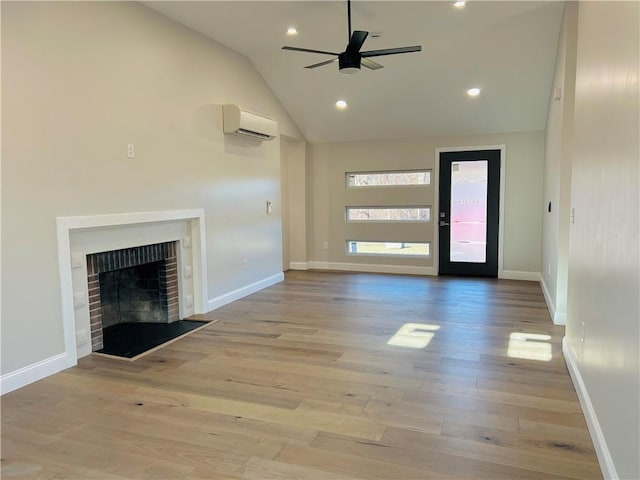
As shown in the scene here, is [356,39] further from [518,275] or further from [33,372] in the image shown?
[518,275]

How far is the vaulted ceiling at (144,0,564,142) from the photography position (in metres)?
4.49

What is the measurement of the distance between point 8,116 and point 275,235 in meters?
4.10

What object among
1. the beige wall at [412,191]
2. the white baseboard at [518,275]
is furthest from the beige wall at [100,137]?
the white baseboard at [518,275]

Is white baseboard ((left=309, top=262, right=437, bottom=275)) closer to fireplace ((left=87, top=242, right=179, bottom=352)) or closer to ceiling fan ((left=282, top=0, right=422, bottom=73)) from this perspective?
fireplace ((left=87, top=242, right=179, bottom=352))

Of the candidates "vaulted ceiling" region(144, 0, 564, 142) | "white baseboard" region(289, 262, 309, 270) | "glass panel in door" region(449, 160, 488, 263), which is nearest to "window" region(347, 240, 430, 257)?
"glass panel in door" region(449, 160, 488, 263)

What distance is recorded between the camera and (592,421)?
2387mm

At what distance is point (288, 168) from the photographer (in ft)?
26.6

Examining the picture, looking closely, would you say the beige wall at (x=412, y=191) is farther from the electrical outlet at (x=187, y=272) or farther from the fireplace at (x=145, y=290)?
the fireplace at (x=145, y=290)

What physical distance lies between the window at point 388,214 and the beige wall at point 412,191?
13cm

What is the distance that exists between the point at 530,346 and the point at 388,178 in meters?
4.44

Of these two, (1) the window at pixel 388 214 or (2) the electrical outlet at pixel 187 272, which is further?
(1) the window at pixel 388 214

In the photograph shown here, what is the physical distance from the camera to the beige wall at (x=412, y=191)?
687 centimetres

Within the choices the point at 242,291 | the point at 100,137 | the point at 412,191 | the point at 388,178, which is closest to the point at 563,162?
the point at 412,191

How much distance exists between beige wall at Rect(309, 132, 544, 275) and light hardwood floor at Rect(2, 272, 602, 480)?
9.05 feet
